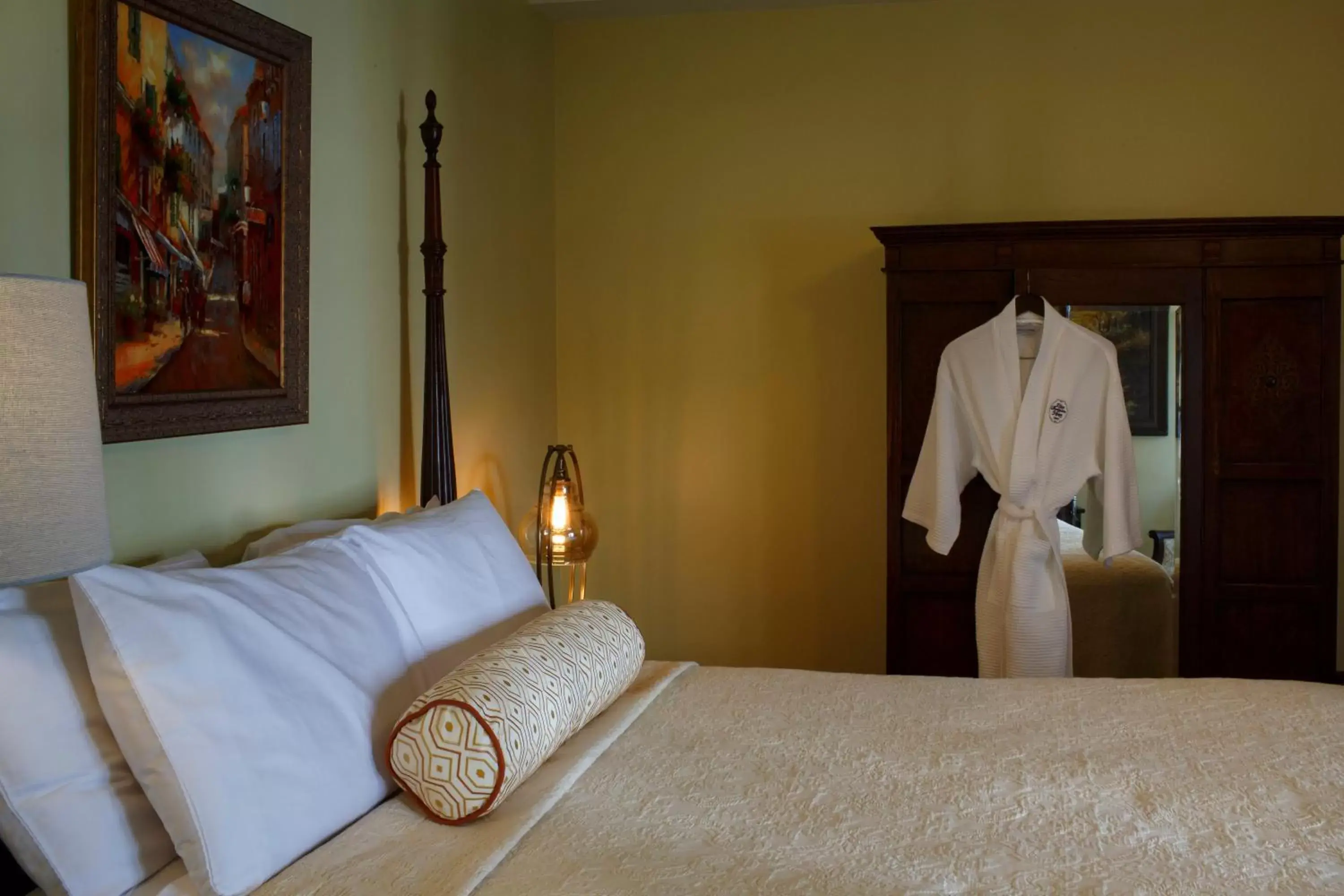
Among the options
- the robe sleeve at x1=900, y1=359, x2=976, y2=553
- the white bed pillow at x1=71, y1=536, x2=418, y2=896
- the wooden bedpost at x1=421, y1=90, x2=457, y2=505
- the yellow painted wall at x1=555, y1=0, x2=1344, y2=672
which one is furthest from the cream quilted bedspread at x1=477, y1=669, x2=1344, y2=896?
the yellow painted wall at x1=555, y1=0, x2=1344, y2=672

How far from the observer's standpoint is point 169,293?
209cm

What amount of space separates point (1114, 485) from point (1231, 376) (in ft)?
1.75

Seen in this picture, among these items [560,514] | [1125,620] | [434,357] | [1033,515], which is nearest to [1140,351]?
[1033,515]

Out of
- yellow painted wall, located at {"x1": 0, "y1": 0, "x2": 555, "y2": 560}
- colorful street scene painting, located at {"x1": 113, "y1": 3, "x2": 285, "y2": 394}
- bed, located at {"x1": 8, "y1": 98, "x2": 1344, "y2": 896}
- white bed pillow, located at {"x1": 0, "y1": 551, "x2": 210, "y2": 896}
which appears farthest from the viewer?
colorful street scene painting, located at {"x1": 113, "y1": 3, "x2": 285, "y2": 394}

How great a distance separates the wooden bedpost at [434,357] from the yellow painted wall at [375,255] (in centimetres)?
10

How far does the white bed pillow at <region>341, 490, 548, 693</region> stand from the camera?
6.61 feet

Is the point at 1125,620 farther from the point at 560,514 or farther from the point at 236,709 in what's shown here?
the point at 236,709

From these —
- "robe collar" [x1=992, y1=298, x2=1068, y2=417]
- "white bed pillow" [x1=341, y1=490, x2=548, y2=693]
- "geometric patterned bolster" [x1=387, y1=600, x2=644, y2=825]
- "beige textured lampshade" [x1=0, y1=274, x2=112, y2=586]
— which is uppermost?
"robe collar" [x1=992, y1=298, x2=1068, y2=417]

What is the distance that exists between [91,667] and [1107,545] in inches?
110

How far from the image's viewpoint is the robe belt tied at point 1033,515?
3361mm

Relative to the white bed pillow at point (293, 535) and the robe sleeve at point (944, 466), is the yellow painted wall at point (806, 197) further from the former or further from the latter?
the white bed pillow at point (293, 535)

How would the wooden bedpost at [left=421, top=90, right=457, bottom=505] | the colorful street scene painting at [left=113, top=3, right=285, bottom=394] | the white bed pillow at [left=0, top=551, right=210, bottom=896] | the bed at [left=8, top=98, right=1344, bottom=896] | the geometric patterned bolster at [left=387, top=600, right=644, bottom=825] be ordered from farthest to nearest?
the wooden bedpost at [left=421, top=90, right=457, bottom=505]
the colorful street scene painting at [left=113, top=3, right=285, bottom=394]
the geometric patterned bolster at [left=387, top=600, right=644, bottom=825]
the bed at [left=8, top=98, right=1344, bottom=896]
the white bed pillow at [left=0, top=551, right=210, bottom=896]

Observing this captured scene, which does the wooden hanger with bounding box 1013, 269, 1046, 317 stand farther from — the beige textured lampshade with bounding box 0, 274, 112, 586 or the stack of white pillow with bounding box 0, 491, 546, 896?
the beige textured lampshade with bounding box 0, 274, 112, 586

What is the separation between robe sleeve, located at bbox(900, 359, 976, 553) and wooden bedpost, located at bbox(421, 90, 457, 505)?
4.72 feet
